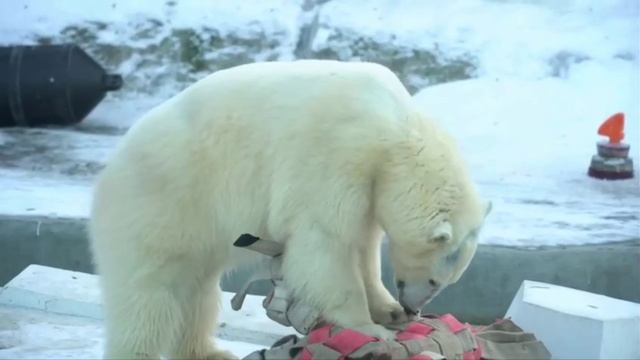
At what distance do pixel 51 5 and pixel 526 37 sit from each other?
446cm

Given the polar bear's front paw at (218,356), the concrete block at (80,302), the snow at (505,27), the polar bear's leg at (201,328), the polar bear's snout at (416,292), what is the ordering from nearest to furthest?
the polar bear's snout at (416,292) < the polar bear's leg at (201,328) < the polar bear's front paw at (218,356) < the concrete block at (80,302) < the snow at (505,27)

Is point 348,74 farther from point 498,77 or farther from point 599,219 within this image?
point 498,77

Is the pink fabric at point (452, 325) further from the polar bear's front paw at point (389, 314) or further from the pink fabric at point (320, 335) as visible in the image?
the pink fabric at point (320, 335)

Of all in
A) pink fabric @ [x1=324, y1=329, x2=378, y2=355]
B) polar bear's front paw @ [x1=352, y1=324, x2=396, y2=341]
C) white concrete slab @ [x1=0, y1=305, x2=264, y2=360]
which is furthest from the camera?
white concrete slab @ [x1=0, y1=305, x2=264, y2=360]

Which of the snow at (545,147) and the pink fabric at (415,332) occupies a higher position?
the pink fabric at (415,332)

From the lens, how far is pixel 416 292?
10.7 feet


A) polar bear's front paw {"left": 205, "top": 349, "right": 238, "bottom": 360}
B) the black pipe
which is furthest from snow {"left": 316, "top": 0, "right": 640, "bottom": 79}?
polar bear's front paw {"left": 205, "top": 349, "right": 238, "bottom": 360}

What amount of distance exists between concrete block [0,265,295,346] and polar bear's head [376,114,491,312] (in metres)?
1.14

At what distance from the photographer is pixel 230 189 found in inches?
128

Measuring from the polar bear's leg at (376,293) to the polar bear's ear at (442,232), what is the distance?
0.33 meters

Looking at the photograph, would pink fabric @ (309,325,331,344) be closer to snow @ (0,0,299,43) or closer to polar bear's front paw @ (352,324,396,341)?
polar bear's front paw @ (352,324,396,341)

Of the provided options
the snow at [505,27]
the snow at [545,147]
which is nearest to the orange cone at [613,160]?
the snow at [545,147]

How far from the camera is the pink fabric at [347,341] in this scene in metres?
3.04

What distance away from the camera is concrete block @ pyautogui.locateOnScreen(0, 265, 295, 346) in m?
4.28
